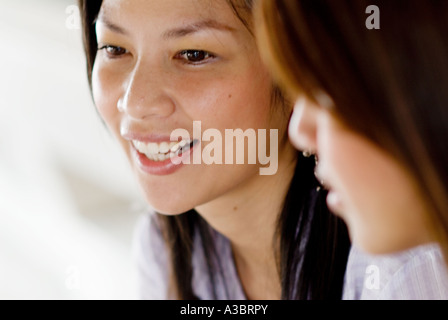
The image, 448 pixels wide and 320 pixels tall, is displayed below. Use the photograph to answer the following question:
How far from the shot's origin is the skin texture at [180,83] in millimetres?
867

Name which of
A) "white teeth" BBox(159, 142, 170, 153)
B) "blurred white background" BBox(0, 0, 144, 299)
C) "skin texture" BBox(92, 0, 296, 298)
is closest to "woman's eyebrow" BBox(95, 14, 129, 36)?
"skin texture" BBox(92, 0, 296, 298)

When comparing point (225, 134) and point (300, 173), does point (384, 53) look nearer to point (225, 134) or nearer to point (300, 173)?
point (225, 134)

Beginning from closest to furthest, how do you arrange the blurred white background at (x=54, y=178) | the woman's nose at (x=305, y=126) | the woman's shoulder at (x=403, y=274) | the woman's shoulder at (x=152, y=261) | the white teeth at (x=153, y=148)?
the woman's nose at (x=305, y=126) < the woman's shoulder at (x=403, y=274) < the white teeth at (x=153, y=148) < the woman's shoulder at (x=152, y=261) < the blurred white background at (x=54, y=178)

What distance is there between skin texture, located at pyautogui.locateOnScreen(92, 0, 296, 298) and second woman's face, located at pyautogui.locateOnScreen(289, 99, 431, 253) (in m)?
0.23

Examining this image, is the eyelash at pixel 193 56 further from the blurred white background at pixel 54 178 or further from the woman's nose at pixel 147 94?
the blurred white background at pixel 54 178

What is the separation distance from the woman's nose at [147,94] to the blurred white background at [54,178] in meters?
1.02

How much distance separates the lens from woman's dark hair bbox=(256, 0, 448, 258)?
22.3 inches

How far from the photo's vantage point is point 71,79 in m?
1.99

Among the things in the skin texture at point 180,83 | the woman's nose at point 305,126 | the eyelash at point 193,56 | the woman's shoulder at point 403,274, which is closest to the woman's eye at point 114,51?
the skin texture at point 180,83

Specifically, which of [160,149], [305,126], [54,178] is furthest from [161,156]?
[54,178]

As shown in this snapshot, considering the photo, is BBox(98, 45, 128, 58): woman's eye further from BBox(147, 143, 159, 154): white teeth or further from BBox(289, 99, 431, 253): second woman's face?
BBox(289, 99, 431, 253): second woman's face

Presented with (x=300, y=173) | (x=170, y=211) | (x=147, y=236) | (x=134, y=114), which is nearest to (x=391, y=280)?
(x=300, y=173)

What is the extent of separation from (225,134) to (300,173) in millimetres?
198
